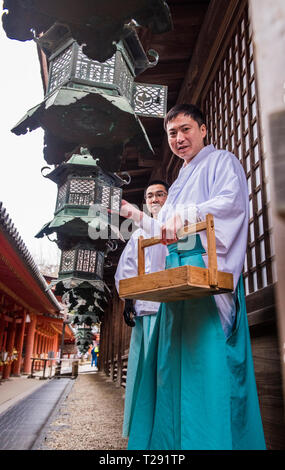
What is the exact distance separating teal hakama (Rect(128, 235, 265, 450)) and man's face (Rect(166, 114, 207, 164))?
26.5 inches

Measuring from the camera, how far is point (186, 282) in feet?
4.82

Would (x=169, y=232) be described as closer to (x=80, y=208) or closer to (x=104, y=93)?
(x=104, y=93)

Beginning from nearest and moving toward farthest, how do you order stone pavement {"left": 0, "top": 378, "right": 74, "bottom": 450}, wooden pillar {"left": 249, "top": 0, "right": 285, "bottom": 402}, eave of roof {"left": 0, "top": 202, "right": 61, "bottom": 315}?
wooden pillar {"left": 249, "top": 0, "right": 285, "bottom": 402}
stone pavement {"left": 0, "top": 378, "right": 74, "bottom": 450}
eave of roof {"left": 0, "top": 202, "right": 61, "bottom": 315}

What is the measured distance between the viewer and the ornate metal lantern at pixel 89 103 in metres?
2.36

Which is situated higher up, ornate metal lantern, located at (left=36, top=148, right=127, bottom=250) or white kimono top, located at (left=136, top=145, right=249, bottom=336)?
ornate metal lantern, located at (left=36, top=148, right=127, bottom=250)

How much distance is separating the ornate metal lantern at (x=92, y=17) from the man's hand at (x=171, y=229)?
3.09 feet

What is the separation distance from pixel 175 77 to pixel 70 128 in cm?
286

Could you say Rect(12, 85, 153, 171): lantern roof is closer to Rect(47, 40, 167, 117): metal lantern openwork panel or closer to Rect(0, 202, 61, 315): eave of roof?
Rect(47, 40, 167, 117): metal lantern openwork panel

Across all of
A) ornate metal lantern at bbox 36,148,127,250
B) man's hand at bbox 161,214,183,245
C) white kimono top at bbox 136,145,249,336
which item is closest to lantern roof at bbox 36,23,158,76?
white kimono top at bbox 136,145,249,336

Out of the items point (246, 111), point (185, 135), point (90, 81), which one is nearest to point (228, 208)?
point (185, 135)

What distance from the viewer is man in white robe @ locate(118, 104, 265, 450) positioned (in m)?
1.61

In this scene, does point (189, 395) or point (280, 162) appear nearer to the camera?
point (280, 162)

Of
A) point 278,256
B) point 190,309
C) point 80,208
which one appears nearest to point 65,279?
point 80,208

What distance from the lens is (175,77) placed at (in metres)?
4.88
